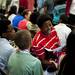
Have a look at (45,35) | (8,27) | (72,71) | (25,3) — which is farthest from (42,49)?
(25,3)

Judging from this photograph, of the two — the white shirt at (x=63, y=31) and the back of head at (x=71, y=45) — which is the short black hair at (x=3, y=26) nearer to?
the white shirt at (x=63, y=31)

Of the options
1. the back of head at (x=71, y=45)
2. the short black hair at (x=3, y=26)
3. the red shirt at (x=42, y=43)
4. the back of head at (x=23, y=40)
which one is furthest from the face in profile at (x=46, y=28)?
the back of head at (x=71, y=45)

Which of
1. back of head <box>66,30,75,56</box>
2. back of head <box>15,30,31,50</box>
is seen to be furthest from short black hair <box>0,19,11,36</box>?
back of head <box>66,30,75,56</box>

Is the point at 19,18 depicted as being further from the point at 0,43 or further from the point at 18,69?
the point at 18,69

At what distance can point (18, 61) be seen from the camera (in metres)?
3.57

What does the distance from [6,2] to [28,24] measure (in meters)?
4.16

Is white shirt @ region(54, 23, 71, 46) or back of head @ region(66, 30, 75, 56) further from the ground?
back of head @ region(66, 30, 75, 56)

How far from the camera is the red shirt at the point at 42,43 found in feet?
15.0

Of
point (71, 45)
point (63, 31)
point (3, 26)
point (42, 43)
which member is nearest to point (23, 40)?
point (71, 45)

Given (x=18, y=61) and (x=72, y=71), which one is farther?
(x=18, y=61)

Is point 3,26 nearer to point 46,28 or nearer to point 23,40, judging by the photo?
point 46,28

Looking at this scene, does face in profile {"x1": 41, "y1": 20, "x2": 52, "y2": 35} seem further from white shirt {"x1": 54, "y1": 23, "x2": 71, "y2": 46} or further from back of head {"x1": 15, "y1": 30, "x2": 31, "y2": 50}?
back of head {"x1": 15, "y1": 30, "x2": 31, "y2": 50}

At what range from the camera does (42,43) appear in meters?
4.63

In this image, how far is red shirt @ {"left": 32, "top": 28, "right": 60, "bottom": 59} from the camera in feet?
15.0
